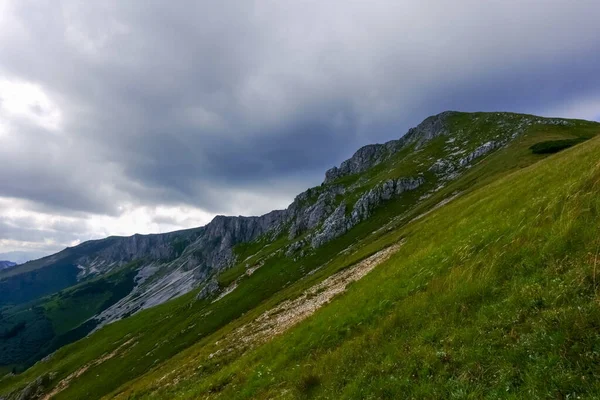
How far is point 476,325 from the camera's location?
13.7 m

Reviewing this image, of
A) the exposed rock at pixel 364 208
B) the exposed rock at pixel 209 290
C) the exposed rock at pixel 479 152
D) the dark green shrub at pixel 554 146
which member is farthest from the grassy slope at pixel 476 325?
the exposed rock at pixel 479 152

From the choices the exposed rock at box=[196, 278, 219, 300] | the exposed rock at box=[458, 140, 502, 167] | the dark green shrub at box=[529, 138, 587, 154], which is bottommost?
the exposed rock at box=[196, 278, 219, 300]

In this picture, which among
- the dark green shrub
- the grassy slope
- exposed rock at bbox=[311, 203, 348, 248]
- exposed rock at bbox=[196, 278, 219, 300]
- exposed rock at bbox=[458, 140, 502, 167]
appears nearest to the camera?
the grassy slope

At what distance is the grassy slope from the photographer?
10.3 meters

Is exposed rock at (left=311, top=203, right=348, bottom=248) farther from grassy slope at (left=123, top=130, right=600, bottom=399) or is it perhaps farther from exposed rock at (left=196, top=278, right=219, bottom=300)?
grassy slope at (left=123, top=130, right=600, bottom=399)

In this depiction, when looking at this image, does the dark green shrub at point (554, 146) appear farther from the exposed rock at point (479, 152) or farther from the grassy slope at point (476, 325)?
the grassy slope at point (476, 325)

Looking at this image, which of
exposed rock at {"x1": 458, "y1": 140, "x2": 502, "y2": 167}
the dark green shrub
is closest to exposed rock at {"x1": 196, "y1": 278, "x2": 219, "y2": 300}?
exposed rock at {"x1": 458, "y1": 140, "x2": 502, "y2": 167}

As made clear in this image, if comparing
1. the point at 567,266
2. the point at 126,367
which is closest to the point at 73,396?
the point at 126,367

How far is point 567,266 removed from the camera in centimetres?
1388

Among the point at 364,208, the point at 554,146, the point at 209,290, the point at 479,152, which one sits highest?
the point at 479,152

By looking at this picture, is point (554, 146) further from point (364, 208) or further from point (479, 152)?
point (364, 208)

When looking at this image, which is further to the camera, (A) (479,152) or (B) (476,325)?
(A) (479,152)

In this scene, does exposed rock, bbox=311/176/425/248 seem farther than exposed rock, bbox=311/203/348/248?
Yes

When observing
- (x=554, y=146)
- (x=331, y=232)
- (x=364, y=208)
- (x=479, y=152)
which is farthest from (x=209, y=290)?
(x=479, y=152)
